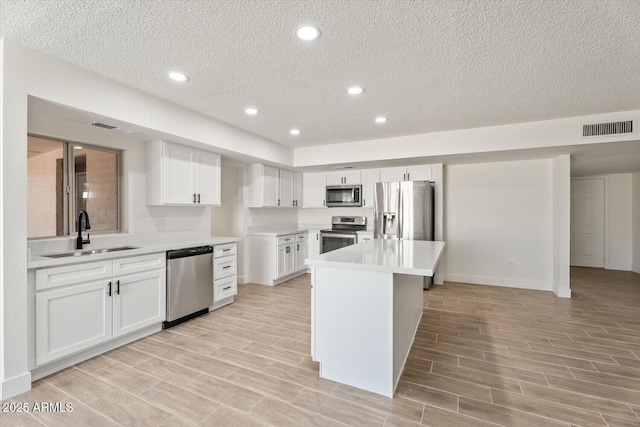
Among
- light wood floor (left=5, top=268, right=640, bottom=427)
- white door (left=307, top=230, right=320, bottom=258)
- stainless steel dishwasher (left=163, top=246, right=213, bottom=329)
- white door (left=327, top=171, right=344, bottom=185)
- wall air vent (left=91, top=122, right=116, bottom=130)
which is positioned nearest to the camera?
light wood floor (left=5, top=268, right=640, bottom=427)

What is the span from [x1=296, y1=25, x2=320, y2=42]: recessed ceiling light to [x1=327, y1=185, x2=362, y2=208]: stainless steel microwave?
382 cm

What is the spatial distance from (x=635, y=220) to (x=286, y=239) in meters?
7.29

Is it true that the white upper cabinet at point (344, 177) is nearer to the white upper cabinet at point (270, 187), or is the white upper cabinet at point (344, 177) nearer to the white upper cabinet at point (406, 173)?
the white upper cabinet at point (406, 173)

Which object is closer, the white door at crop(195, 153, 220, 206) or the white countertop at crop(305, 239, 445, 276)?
the white countertop at crop(305, 239, 445, 276)

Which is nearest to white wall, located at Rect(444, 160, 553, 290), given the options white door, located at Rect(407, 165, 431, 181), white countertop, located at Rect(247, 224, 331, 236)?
white door, located at Rect(407, 165, 431, 181)

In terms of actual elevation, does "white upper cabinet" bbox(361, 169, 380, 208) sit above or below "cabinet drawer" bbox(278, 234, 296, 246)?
above

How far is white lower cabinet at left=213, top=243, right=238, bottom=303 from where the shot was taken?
3.87m

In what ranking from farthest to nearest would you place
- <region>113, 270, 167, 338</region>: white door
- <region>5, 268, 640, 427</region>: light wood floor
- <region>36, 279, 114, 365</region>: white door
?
<region>113, 270, 167, 338</region>: white door < <region>36, 279, 114, 365</region>: white door < <region>5, 268, 640, 427</region>: light wood floor

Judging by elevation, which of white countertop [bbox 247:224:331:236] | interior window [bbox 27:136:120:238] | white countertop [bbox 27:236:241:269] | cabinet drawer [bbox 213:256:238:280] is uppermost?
interior window [bbox 27:136:120:238]

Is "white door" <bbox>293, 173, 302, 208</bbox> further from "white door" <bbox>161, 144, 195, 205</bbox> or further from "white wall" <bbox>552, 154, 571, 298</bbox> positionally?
"white wall" <bbox>552, 154, 571, 298</bbox>

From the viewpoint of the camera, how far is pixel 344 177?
5902 millimetres

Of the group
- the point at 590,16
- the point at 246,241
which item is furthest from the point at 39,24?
the point at 246,241

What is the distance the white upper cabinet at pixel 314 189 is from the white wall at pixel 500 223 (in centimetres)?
229

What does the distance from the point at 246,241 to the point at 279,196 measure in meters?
1.01
